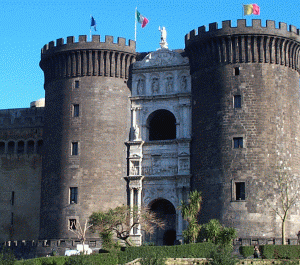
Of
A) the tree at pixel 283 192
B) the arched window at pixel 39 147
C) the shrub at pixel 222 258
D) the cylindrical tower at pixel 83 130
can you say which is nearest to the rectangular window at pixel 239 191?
the tree at pixel 283 192

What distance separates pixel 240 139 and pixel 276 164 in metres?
3.54

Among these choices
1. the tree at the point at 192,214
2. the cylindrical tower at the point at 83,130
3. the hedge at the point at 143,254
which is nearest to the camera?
the hedge at the point at 143,254

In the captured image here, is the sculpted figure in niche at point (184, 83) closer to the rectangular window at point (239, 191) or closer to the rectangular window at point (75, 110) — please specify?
the rectangular window at point (75, 110)

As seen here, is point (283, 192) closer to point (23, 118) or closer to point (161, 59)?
point (161, 59)

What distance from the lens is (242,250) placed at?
50375 mm

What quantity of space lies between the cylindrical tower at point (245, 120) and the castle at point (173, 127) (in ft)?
0.28

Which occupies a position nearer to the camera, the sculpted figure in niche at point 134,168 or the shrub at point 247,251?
the shrub at point 247,251

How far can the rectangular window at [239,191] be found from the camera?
55250 mm

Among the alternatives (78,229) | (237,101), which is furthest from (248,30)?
(78,229)

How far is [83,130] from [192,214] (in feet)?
42.4

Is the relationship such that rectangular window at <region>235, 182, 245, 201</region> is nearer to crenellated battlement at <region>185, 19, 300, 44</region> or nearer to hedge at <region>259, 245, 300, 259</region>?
hedge at <region>259, 245, 300, 259</region>

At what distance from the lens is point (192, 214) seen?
5397cm

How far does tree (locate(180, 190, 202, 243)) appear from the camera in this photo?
52938mm

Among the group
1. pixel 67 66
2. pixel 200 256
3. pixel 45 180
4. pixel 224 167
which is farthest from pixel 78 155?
pixel 200 256
